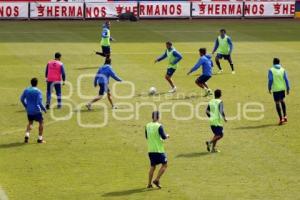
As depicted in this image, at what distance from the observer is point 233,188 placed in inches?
850

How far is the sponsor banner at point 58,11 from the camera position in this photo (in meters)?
59.5

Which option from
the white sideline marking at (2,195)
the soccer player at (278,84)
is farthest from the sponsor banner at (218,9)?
the white sideline marking at (2,195)

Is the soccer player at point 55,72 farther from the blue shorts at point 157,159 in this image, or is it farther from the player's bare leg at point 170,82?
the blue shorts at point 157,159

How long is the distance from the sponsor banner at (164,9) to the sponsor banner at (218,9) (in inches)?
29.0

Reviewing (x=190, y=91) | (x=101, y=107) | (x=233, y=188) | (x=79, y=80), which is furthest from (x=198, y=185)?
(x=79, y=80)

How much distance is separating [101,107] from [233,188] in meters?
10.9

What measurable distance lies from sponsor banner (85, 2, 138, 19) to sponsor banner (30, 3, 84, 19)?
0.60m

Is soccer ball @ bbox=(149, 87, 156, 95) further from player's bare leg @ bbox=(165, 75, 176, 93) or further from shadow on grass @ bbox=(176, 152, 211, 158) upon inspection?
shadow on grass @ bbox=(176, 152, 211, 158)

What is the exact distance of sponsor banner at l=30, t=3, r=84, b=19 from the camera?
195 ft

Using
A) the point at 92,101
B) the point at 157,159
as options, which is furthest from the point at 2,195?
the point at 92,101

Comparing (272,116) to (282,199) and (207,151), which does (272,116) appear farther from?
(282,199)

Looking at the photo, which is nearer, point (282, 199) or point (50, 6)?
point (282, 199)

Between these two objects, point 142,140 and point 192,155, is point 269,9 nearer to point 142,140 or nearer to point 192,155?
point 142,140

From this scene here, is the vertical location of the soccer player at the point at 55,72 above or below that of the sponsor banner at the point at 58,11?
below
